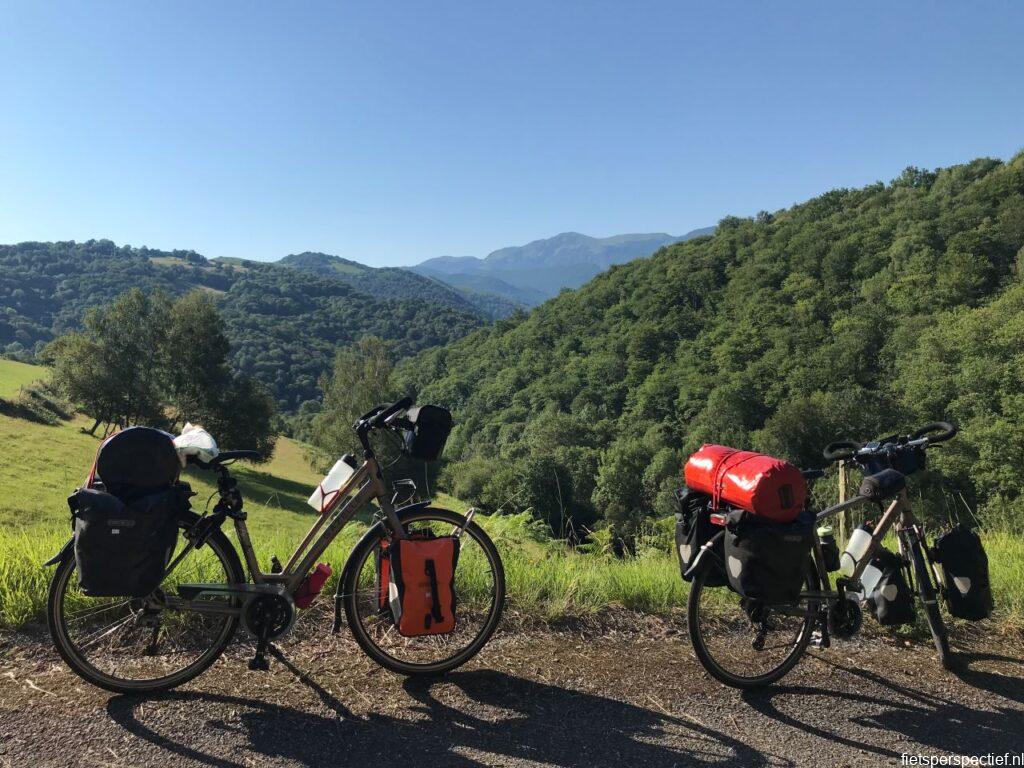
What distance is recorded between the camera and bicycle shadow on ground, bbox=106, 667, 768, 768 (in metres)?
2.34

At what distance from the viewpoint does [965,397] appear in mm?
36375

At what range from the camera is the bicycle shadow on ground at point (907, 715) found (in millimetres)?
2559

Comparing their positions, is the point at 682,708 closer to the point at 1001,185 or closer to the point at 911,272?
the point at 911,272

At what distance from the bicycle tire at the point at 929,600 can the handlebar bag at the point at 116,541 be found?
12.6ft

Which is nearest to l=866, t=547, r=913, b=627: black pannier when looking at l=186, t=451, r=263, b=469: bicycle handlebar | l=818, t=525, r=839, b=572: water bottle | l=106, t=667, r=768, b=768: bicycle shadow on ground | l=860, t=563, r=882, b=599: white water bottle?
l=860, t=563, r=882, b=599: white water bottle

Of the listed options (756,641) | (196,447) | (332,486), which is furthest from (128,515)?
(756,641)

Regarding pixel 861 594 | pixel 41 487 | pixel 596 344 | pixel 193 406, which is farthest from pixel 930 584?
pixel 596 344

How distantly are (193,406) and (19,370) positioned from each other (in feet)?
72.0

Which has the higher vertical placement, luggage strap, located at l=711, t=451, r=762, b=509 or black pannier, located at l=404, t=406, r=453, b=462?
black pannier, located at l=404, t=406, r=453, b=462

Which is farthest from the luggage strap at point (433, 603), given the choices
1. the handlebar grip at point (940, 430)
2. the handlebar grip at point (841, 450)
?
the handlebar grip at point (940, 430)

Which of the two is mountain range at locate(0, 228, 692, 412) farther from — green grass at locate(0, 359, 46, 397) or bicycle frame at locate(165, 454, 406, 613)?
bicycle frame at locate(165, 454, 406, 613)

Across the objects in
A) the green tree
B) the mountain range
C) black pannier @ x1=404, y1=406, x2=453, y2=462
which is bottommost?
the green tree

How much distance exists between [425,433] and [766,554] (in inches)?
68.0

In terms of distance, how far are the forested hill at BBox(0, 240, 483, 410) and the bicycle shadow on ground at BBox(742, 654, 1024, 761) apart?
95870 mm
